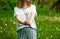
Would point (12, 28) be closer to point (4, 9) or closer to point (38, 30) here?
point (38, 30)

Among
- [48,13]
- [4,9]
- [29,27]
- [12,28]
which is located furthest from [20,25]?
[48,13]

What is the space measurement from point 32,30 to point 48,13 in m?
13.0

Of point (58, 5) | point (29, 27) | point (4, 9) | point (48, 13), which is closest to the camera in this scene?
point (29, 27)

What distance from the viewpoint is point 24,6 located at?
6152 mm

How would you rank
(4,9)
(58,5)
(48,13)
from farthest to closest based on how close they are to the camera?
1. (58,5)
2. (48,13)
3. (4,9)

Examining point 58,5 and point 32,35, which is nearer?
point 32,35

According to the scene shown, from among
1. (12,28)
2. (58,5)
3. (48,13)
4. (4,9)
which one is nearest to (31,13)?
(12,28)

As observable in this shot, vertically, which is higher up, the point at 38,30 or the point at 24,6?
the point at 24,6

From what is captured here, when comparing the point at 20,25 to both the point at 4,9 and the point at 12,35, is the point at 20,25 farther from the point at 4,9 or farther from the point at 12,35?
the point at 4,9

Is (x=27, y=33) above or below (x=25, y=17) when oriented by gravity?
below

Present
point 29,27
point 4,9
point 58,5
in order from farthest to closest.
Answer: point 58,5
point 4,9
point 29,27

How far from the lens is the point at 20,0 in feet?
20.3

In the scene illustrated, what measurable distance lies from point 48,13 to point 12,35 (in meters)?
9.29

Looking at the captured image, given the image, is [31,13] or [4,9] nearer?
[31,13]
